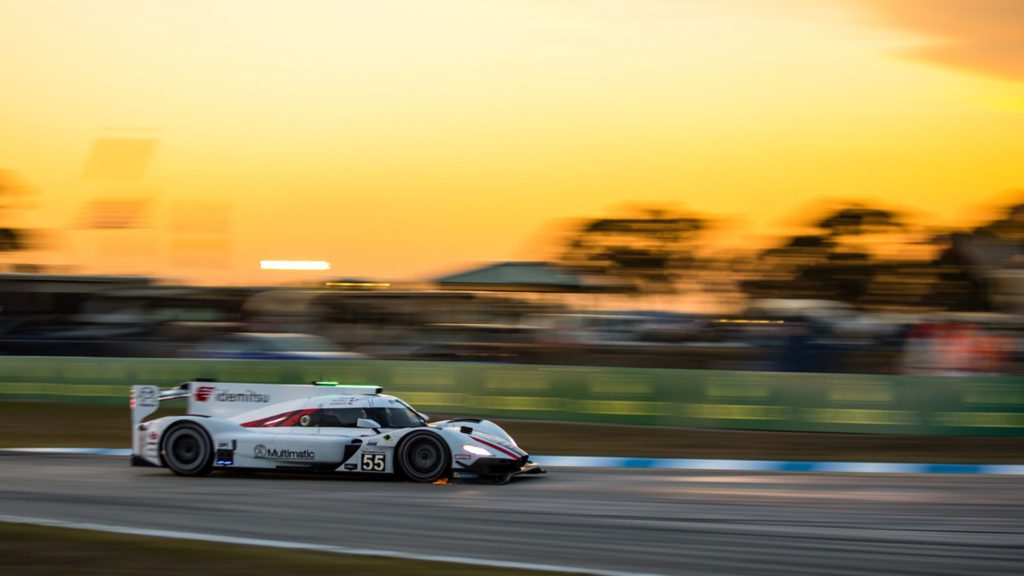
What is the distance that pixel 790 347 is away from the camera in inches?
738

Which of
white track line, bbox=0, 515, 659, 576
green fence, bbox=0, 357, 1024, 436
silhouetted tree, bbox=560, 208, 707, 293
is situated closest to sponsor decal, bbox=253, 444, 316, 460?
white track line, bbox=0, 515, 659, 576

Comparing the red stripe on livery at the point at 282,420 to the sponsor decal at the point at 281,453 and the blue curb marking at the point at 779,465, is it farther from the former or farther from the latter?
the blue curb marking at the point at 779,465

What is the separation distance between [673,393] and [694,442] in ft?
5.16

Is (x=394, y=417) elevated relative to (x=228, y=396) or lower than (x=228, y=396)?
lower

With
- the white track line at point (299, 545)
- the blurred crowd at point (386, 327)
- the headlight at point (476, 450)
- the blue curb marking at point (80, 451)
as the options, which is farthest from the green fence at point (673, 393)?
the white track line at point (299, 545)

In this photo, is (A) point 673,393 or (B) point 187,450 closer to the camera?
(B) point 187,450

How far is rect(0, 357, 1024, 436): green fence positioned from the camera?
16875mm

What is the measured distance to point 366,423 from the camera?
12.0 metres

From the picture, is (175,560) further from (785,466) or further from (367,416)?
(785,466)

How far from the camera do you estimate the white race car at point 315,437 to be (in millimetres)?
11734

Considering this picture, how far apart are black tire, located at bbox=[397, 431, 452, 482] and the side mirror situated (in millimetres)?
374

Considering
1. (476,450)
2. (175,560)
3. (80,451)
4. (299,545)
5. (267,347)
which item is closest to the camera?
(175,560)

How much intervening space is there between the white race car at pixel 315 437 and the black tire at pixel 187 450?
0.04ft

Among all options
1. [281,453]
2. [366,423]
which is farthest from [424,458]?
[281,453]
